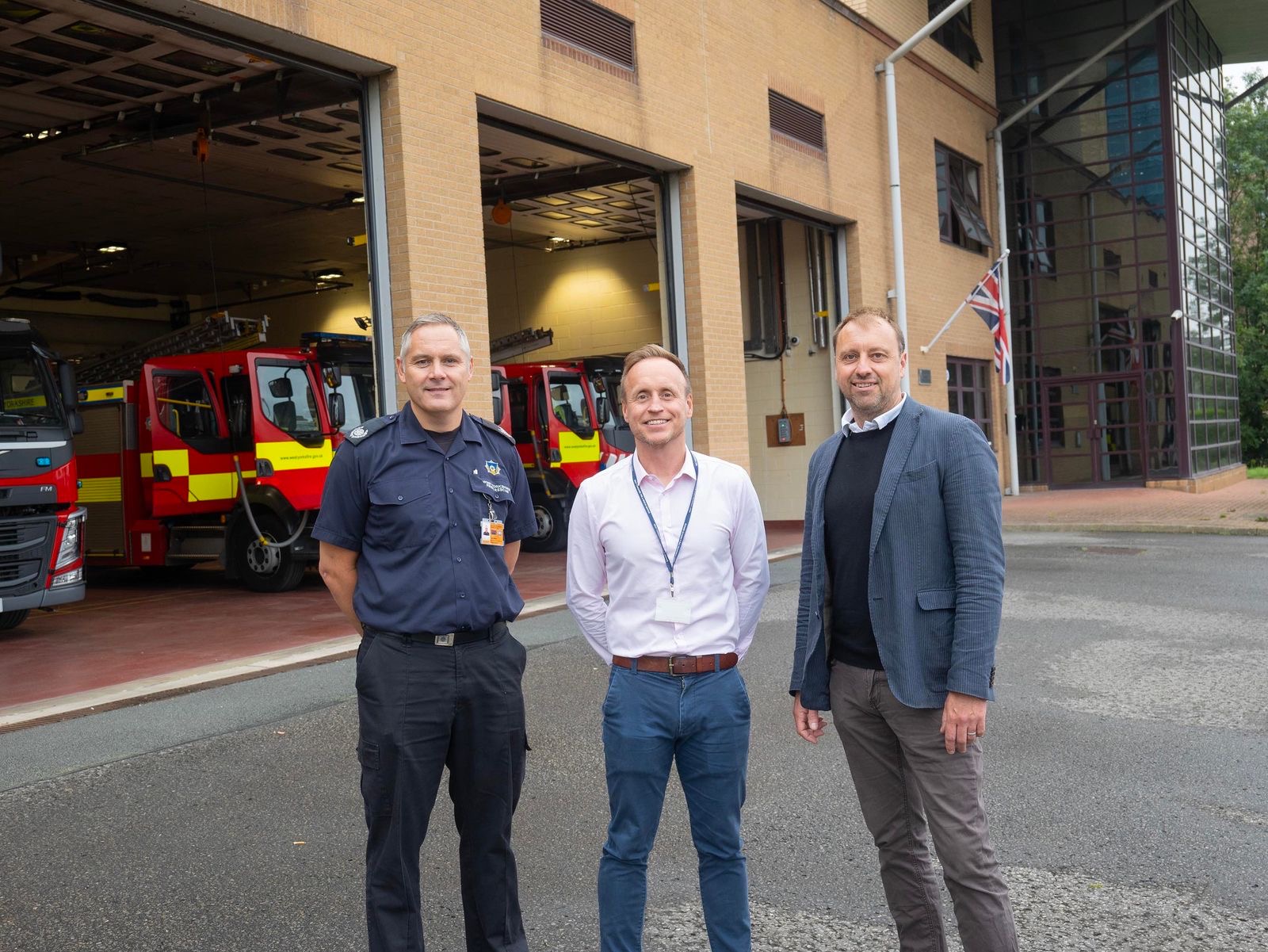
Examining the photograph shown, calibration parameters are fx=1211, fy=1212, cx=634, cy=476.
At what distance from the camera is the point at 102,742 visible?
700 cm

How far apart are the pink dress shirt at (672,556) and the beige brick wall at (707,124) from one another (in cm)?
756

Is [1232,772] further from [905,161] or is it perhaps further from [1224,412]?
[1224,412]

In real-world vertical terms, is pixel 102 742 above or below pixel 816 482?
below

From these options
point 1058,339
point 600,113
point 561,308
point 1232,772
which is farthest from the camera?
point 1058,339

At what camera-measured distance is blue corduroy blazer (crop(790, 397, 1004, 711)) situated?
10.6 feet

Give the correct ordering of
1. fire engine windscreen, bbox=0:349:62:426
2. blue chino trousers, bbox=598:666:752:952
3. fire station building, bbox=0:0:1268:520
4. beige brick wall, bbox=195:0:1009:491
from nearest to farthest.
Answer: blue chino trousers, bbox=598:666:752:952, fire engine windscreen, bbox=0:349:62:426, beige brick wall, bbox=195:0:1009:491, fire station building, bbox=0:0:1268:520

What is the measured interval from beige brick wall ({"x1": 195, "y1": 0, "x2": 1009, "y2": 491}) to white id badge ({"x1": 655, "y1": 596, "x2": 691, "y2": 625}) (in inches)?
310

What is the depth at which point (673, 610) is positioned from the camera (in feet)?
11.2

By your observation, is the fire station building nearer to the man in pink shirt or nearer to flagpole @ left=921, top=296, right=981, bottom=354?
flagpole @ left=921, top=296, right=981, bottom=354

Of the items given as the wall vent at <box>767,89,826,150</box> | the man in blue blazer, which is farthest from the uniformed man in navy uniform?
the wall vent at <box>767,89,826,150</box>

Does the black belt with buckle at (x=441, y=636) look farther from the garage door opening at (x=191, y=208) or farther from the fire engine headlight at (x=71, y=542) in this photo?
the fire engine headlight at (x=71, y=542)

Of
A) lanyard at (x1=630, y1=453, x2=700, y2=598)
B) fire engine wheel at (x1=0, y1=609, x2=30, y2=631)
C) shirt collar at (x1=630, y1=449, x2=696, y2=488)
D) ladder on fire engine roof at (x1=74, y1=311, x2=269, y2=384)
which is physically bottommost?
fire engine wheel at (x1=0, y1=609, x2=30, y2=631)

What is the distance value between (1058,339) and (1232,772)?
2410cm

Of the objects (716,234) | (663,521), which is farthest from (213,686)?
(716,234)
